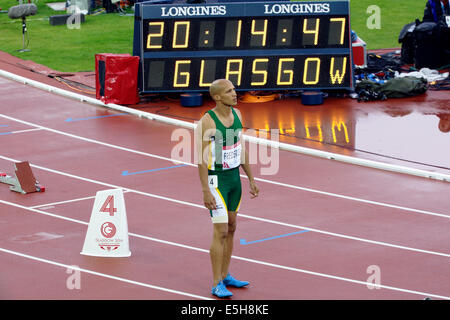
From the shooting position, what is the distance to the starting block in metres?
13.7

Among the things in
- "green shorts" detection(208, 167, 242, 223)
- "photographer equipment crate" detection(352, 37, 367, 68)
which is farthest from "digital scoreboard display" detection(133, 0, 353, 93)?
"green shorts" detection(208, 167, 242, 223)

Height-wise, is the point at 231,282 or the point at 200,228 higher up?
the point at 231,282

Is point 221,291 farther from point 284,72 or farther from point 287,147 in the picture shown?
point 284,72

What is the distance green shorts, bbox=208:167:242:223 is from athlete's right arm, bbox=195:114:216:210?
0.07 m

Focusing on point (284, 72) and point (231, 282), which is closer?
point (231, 282)

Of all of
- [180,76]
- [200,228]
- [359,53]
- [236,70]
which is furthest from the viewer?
[359,53]

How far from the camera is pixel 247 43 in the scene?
1941 centimetres

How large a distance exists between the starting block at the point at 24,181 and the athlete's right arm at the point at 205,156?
4.98 metres

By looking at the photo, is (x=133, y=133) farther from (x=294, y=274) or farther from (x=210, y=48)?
(x=294, y=274)

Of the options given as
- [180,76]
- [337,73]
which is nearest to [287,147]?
[337,73]

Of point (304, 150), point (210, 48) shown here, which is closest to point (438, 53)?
point (210, 48)

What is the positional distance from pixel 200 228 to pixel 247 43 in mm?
8117

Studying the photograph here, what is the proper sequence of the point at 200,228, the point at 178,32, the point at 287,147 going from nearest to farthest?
1. the point at 200,228
2. the point at 287,147
3. the point at 178,32

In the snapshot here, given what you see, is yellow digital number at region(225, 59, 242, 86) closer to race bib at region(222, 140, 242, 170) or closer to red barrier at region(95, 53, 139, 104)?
red barrier at region(95, 53, 139, 104)
